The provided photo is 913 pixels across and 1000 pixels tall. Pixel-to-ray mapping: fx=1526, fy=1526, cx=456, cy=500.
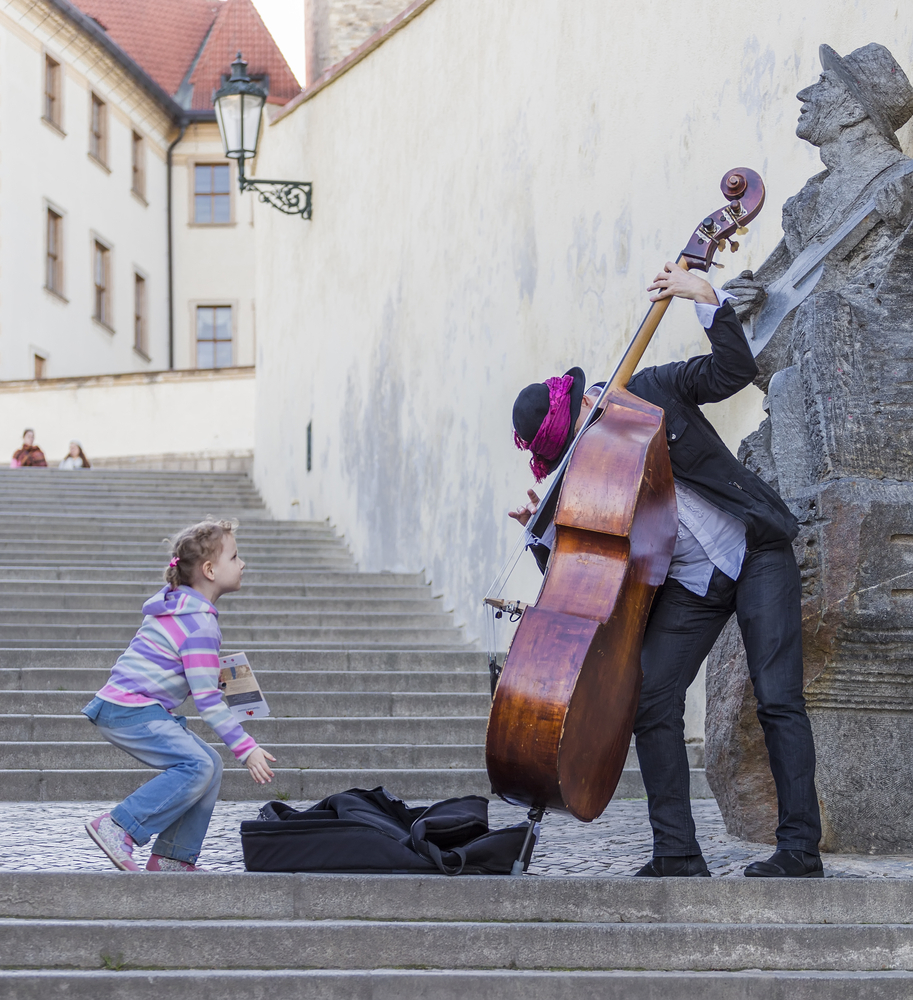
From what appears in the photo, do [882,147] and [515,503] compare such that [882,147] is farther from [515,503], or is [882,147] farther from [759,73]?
[515,503]

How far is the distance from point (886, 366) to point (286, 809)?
6.77ft

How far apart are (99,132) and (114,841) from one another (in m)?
28.9

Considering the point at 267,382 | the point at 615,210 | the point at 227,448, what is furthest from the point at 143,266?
the point at 615,210

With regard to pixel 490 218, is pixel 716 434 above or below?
below

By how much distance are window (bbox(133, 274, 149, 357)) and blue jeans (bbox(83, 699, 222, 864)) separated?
2901cm

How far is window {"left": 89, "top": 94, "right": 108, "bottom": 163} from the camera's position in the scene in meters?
30.6

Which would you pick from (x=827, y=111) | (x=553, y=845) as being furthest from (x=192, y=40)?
(x=553, y=845)

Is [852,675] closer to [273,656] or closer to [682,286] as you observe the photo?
[682,286]

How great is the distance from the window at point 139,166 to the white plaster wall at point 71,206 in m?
→ 0.16

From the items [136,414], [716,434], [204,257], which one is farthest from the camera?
[204,257]

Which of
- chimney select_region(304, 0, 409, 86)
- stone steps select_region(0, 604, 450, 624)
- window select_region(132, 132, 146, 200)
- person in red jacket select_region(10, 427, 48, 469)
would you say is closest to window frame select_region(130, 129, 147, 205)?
window select_region(132, 132, 146, 200)

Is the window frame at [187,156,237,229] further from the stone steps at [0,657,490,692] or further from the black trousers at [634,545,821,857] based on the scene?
the black trousers at [634,545,821,857]

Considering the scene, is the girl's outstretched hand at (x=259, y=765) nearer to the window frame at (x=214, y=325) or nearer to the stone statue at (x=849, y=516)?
the stone statue at (x=849, y=516)

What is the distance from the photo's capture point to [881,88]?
189 inches
